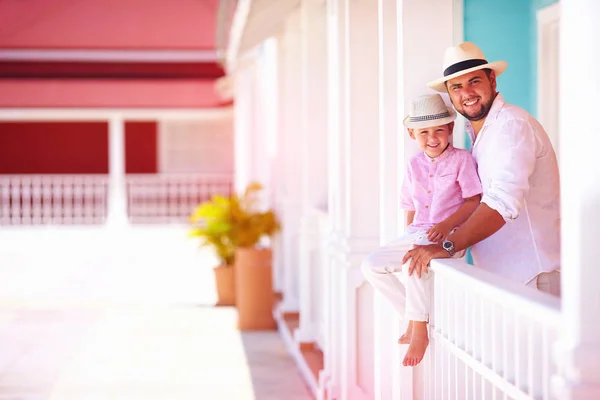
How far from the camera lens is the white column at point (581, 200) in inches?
68.1

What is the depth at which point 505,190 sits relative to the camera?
101 inches

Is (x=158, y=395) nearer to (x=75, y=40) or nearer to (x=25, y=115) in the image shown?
(x=75, y=40)

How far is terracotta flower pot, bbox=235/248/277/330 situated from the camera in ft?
24.0

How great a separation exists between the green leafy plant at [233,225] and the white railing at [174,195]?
7843 mm

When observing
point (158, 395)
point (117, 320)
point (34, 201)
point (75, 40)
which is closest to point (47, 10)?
point (75, 40)

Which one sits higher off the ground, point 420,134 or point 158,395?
point 420,134

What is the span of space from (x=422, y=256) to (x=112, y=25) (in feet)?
37.1

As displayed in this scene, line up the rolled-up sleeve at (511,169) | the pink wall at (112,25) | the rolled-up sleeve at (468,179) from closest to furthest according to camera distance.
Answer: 1. the rolled-up sleeve at (511,169)
2. the rolled-up sleeve at (468,179)
3. the pink wall at (112,25)

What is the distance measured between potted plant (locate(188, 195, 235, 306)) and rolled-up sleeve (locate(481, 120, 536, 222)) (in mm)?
5668

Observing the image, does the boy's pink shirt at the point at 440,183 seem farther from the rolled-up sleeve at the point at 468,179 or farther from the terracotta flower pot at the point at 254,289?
the terracotta flower pot at the point at 254,289

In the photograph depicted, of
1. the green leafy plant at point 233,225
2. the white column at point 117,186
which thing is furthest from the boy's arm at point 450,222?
the white column at point 117,186

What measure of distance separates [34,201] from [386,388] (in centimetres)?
1498

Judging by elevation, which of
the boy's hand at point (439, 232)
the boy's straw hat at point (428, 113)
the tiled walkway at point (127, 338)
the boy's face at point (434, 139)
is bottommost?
the tiled walkway at point (127, 338)

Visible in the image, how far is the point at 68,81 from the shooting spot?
47.5 feet
